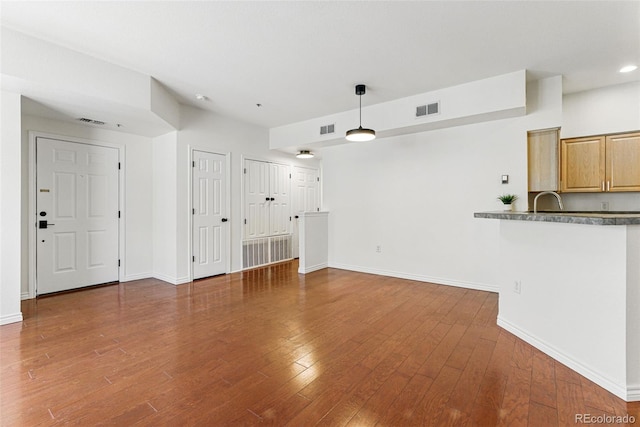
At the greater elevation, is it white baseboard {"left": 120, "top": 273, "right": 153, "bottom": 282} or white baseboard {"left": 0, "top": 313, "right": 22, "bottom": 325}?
white baseboard {"left": 120, "top": 273, "right": 153, "bottom": 282}

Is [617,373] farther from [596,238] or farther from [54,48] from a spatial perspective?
[54,48]

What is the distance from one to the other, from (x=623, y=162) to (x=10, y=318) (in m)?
7.57

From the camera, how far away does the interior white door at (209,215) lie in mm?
4914

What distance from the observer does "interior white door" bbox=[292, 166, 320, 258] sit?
22.8ft

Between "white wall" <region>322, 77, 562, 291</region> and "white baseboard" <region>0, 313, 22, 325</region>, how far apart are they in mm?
4474

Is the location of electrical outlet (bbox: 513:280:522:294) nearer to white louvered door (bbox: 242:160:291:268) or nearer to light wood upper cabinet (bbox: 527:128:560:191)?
light wood upper cabinet (bbox: 527:128:560:191)

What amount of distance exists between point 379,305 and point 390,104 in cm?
300

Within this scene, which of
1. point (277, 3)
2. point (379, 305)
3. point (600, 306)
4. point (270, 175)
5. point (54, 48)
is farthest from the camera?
point (270, 175)

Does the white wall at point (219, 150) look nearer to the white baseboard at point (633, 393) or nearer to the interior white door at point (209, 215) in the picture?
the interior white door at point (209, 215)

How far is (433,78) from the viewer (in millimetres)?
3705

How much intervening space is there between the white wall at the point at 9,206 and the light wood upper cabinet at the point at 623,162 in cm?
715

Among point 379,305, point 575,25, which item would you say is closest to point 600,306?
point 379,305

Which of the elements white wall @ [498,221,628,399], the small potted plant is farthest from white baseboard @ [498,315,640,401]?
the small potted plant

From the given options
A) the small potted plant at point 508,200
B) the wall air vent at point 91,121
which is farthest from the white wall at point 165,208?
the small potted plant at point 508,200
